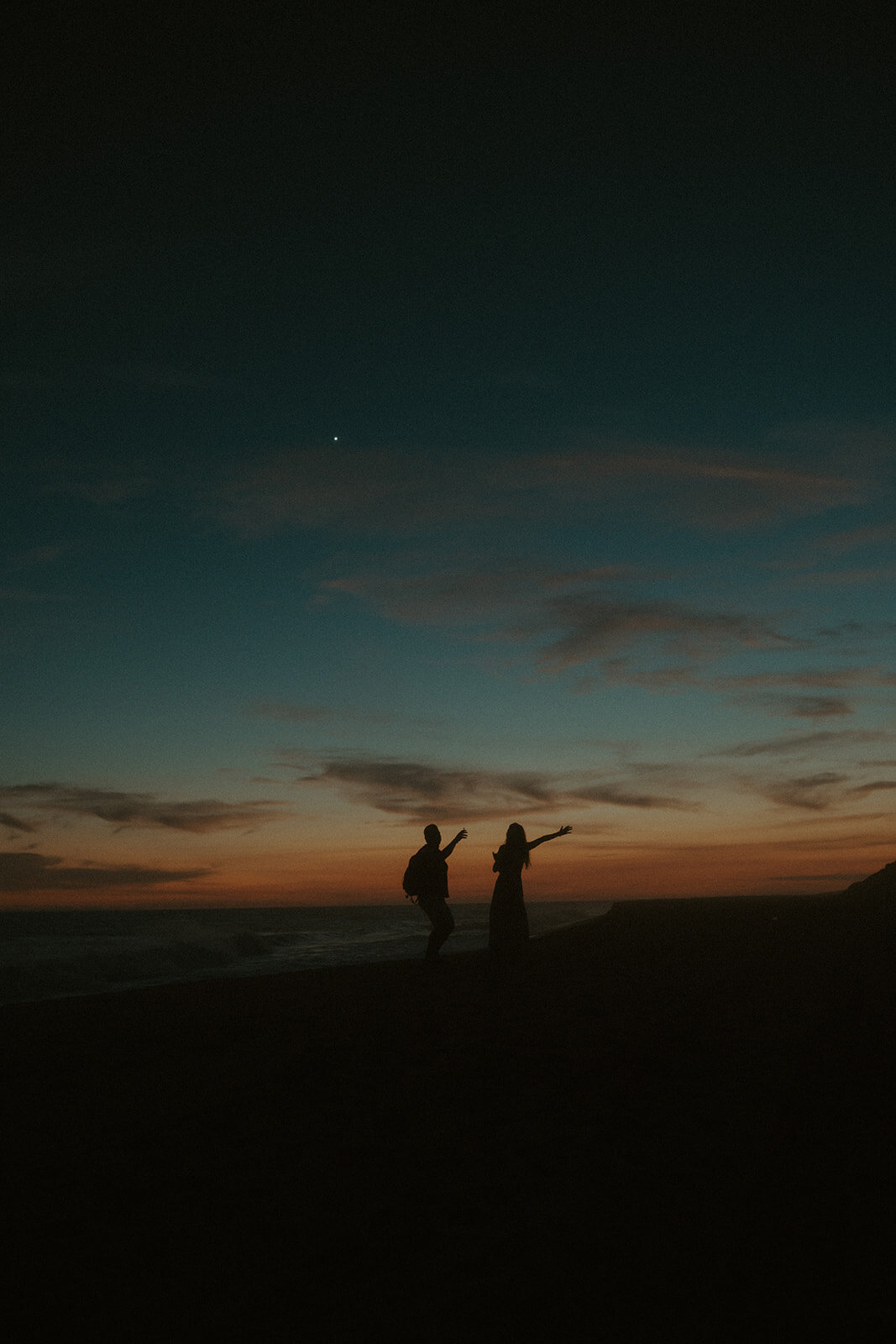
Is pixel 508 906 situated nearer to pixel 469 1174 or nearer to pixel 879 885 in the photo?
pixel 469 1174

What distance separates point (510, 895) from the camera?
12.4m

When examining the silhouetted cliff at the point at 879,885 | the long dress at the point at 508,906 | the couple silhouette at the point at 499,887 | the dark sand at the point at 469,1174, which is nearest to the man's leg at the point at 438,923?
the couple silhouette at the point at 499,887

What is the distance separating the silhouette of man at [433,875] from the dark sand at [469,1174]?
3497 millimetres

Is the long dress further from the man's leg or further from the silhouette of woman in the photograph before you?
the man's leg

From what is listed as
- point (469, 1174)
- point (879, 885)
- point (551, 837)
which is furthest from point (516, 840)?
point (879, 885)

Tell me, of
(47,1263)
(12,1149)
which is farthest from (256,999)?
(47,1263)

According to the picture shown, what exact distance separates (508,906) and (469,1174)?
7.88 metres

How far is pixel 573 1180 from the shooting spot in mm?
4500

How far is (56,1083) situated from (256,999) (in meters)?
4.35

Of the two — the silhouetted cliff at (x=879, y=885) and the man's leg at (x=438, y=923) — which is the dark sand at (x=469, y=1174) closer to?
the man's leg at (x=438, y=923)

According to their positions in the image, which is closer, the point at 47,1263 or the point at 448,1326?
the point at 448,1326

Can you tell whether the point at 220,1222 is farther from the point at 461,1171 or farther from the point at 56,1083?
the point at 56,1083

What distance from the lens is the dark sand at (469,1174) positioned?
3.42 m

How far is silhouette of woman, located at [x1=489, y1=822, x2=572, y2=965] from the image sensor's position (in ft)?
40.8
